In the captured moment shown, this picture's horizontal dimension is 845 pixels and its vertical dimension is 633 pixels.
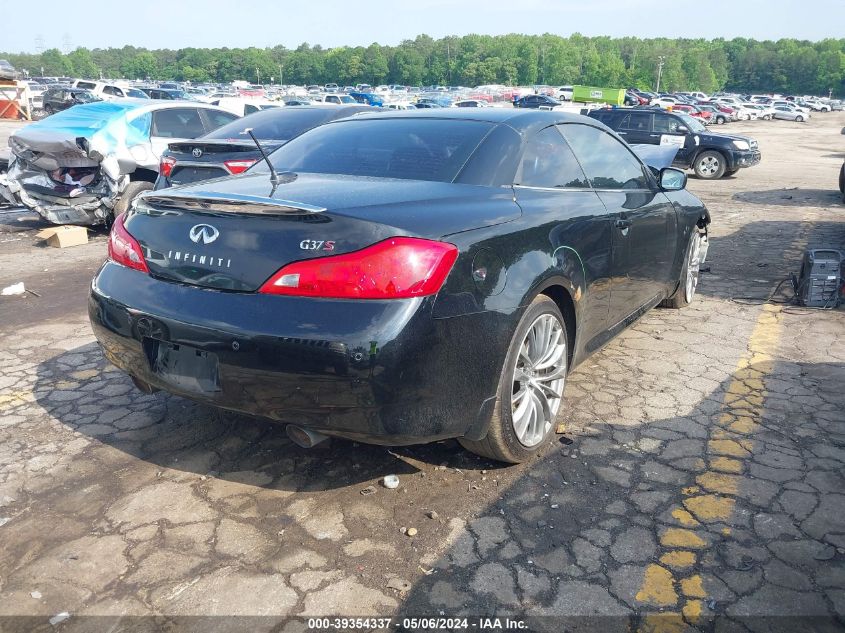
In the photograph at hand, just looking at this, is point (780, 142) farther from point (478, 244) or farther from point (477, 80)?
point (477, 80)

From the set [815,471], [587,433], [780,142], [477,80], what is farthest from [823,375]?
[477,80]

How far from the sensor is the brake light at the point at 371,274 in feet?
8.34

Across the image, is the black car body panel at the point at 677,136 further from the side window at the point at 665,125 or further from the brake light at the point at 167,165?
the brake light at the point at 167,165

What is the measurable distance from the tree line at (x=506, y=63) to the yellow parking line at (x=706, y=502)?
120 meters

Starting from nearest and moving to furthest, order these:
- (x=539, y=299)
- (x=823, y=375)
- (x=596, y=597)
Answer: (x=596, y=597) < (x=539, y=299) < (x=823, y=375)

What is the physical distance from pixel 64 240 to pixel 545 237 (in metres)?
6.93

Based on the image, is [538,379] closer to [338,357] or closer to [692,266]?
[338,357]

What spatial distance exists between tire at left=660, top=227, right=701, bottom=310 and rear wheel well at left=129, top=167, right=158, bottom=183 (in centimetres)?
625

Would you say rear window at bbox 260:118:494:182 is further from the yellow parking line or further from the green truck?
the green truck

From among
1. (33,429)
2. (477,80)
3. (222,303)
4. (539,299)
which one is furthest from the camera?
(477,80)

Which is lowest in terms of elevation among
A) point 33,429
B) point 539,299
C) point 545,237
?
point 33,429

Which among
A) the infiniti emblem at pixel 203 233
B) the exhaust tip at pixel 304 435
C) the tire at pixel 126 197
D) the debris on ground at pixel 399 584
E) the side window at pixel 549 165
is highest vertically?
the side window at pixel 549 165

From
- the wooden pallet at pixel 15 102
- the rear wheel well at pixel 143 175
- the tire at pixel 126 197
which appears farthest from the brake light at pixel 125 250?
the wooden pallet at pixel 15 102

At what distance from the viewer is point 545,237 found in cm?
323
